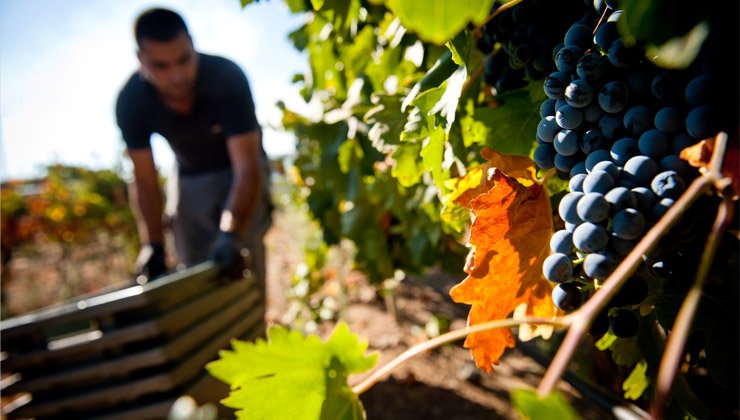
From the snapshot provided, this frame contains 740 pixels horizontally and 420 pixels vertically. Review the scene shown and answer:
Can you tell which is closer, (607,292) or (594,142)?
(607,292)

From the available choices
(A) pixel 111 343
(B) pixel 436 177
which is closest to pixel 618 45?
(B) pixel 436 177

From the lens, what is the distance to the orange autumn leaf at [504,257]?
1.73 feet

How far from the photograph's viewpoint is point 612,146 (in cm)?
47

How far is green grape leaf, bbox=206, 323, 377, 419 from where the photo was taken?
1.85ft

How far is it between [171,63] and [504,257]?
110 inches

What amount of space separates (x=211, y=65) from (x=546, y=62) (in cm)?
279

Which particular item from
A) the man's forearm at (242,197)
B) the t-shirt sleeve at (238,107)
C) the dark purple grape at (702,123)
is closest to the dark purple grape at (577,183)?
the dark purple grape at (702,123)

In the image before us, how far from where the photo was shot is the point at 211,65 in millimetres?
2906

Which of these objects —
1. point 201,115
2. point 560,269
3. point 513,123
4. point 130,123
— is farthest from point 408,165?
point 130,123

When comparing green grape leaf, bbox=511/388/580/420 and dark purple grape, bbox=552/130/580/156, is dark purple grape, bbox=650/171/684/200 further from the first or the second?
green grape leaf, bbox=511/388/580/420

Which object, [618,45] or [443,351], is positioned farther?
[443,351]

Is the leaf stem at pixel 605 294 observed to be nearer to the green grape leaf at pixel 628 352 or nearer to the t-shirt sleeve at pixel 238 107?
the green grape leaf at pixel 628 352

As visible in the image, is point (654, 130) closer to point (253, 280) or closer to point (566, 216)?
point (566, 216)

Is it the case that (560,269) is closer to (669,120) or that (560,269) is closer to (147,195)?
(669,120)
